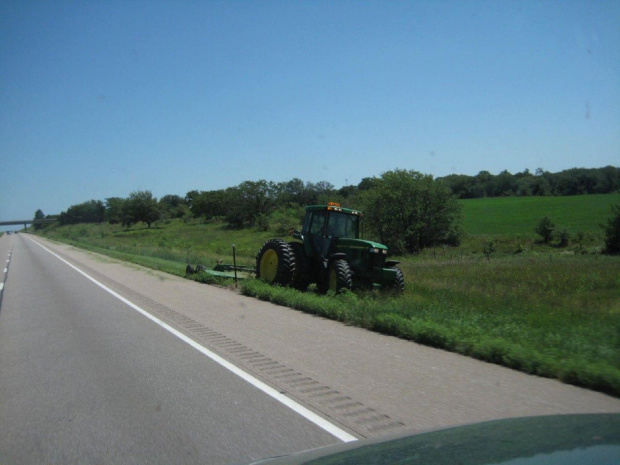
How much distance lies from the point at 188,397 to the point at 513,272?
20905 millimetres

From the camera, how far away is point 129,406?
5559 millimetres

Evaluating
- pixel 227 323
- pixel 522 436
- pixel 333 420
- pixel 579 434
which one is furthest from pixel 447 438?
pixel 227 323

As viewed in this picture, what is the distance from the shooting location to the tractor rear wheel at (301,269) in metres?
15.7

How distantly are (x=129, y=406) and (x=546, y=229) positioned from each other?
50.8 meters

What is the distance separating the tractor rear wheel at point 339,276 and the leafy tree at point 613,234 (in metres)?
31.5

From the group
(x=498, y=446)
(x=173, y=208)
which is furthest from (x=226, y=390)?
(x=173, y=208)

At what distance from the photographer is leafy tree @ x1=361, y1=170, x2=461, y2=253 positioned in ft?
172

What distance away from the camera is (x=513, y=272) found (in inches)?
936

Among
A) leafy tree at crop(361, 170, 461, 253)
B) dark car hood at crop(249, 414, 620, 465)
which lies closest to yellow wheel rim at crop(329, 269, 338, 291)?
dark car hood at crop(249, 414, 620, 465)

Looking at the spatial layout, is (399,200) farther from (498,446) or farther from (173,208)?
(173,208)

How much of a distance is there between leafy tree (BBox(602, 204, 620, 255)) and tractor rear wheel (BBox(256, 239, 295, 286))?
3138cm

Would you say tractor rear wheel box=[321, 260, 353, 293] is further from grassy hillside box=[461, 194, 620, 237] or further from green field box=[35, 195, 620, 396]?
grassy hillside box=[461, 194, 620, 237]

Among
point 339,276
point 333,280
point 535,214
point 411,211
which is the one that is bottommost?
point 333,280

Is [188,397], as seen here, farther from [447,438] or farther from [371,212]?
[371,212]
